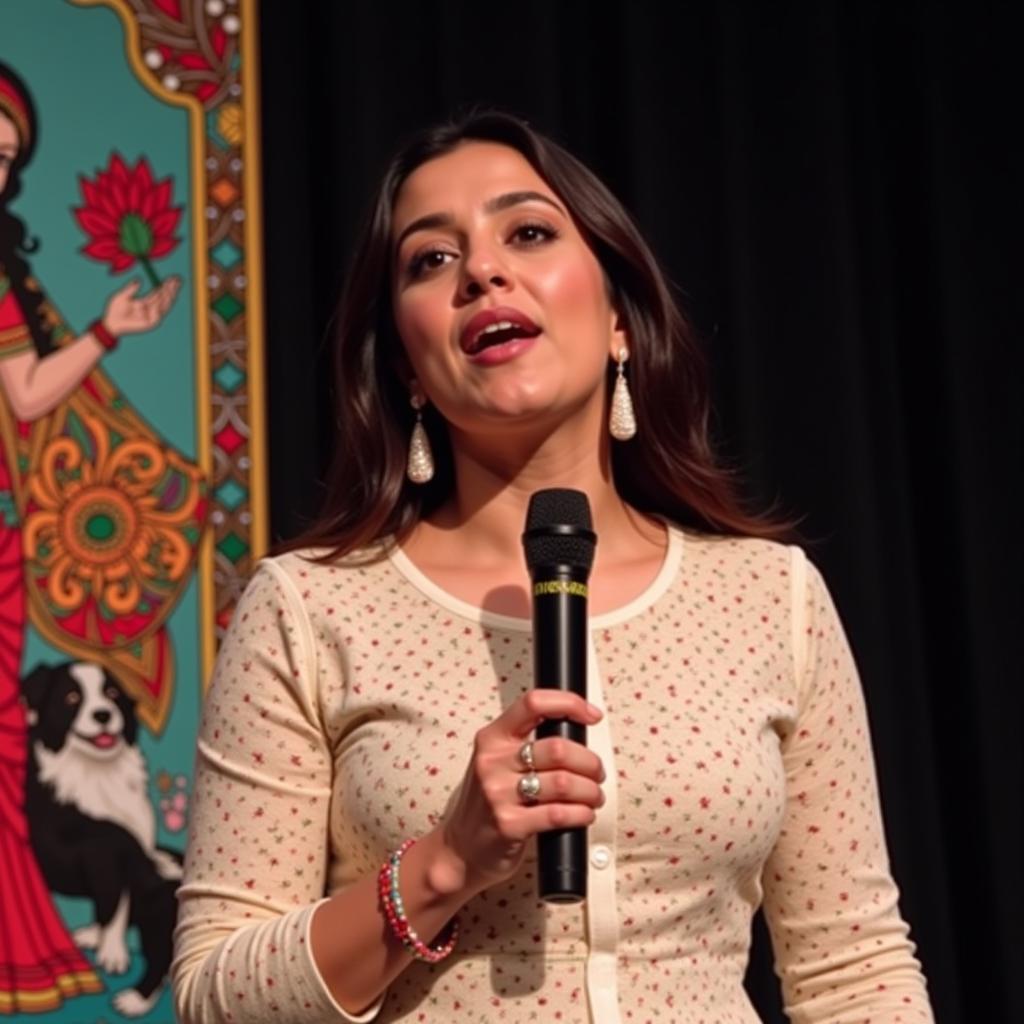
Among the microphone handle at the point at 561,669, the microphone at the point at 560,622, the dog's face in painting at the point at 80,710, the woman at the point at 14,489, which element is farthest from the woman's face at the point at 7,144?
the microphone handle at the point at 561,669

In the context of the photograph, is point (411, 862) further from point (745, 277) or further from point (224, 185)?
point (745, 277)

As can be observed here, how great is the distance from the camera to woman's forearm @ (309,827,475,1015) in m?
1.46

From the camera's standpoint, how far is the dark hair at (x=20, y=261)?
2.48 metres

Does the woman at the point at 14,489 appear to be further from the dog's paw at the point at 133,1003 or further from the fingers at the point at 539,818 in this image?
the fingers at the point at 539,818

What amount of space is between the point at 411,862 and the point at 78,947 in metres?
1.00

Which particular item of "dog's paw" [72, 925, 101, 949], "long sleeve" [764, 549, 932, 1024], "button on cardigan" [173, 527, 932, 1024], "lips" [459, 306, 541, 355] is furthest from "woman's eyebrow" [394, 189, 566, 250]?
"dog's paw" [72, 925, 101, 949]

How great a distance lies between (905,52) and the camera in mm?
3055

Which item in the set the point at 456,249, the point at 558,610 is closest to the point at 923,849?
the point at 456,249

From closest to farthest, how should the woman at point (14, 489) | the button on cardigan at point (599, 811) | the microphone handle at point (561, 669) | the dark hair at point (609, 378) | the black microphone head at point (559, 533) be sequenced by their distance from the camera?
the microphone handle at point (561, 669), the black microphone head at point (559, 533), the button on cardigan at point (599, 811), the dark hair at point (609, 378), the woman at point (14, 489)

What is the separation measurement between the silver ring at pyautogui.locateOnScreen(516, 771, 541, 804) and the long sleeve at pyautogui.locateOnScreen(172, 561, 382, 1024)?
28 cm

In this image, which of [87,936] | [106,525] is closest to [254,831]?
[87,936]

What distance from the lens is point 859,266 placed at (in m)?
3.00

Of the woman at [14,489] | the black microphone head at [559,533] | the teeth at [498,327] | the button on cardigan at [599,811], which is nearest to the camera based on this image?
the black microphone head at [559,533]

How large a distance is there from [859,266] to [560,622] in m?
1.74
